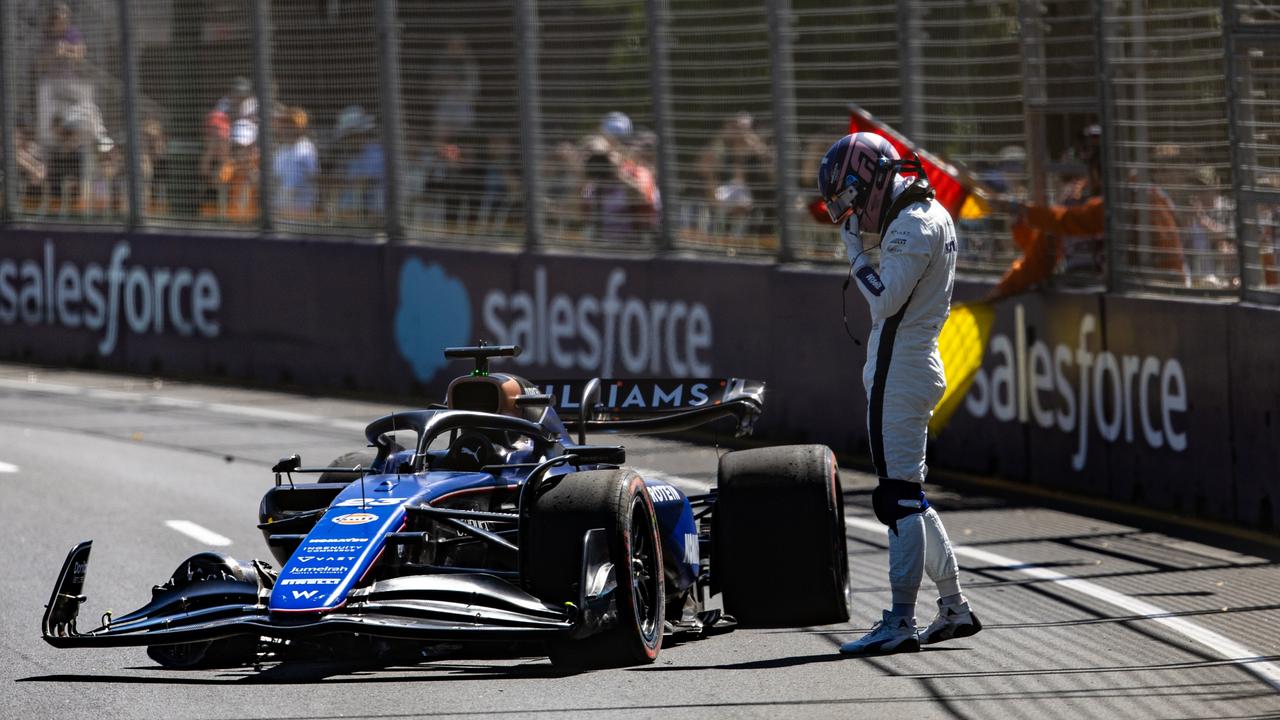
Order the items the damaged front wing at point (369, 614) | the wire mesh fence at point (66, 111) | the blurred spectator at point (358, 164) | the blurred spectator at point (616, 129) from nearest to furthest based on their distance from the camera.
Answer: the damaged front wing at point (369, 614) < the blurred spectator at point (616, 129) < the blurred spectator at point (358, 164) < the wire mesh fence at point (66, 111)

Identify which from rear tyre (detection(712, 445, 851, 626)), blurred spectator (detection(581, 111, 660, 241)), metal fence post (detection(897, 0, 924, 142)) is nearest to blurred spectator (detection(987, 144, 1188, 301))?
metal fence post (detection(897, 0, 924, 142))

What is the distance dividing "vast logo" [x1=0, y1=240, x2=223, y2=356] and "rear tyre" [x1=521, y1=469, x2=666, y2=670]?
11751mm

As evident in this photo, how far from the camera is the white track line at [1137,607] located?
7.01 metres

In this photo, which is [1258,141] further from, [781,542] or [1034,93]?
[781,542]

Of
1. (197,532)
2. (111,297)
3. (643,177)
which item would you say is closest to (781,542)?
(197,532)

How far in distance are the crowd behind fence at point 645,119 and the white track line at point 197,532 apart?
4.97m

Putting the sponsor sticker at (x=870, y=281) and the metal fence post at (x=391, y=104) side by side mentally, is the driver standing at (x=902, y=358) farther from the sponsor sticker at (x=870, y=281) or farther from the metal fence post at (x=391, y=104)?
the metal fence post at (x=391, y=104)

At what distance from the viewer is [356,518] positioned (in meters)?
6.78

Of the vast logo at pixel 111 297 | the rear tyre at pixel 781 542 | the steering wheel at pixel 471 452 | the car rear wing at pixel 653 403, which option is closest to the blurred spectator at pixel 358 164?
the vast logo at pixel 111 297

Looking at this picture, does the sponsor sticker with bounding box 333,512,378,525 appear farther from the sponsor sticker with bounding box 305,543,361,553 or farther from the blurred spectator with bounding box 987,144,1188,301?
the blurred spectator with bounding box 987,144,1188,301

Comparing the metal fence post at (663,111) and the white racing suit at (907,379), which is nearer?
the white racing suit at (907,379)

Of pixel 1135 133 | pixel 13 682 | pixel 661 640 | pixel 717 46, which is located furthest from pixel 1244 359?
pixel 13 682

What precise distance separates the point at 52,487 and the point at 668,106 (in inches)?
208

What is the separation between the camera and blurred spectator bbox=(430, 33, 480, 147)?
16141mm
